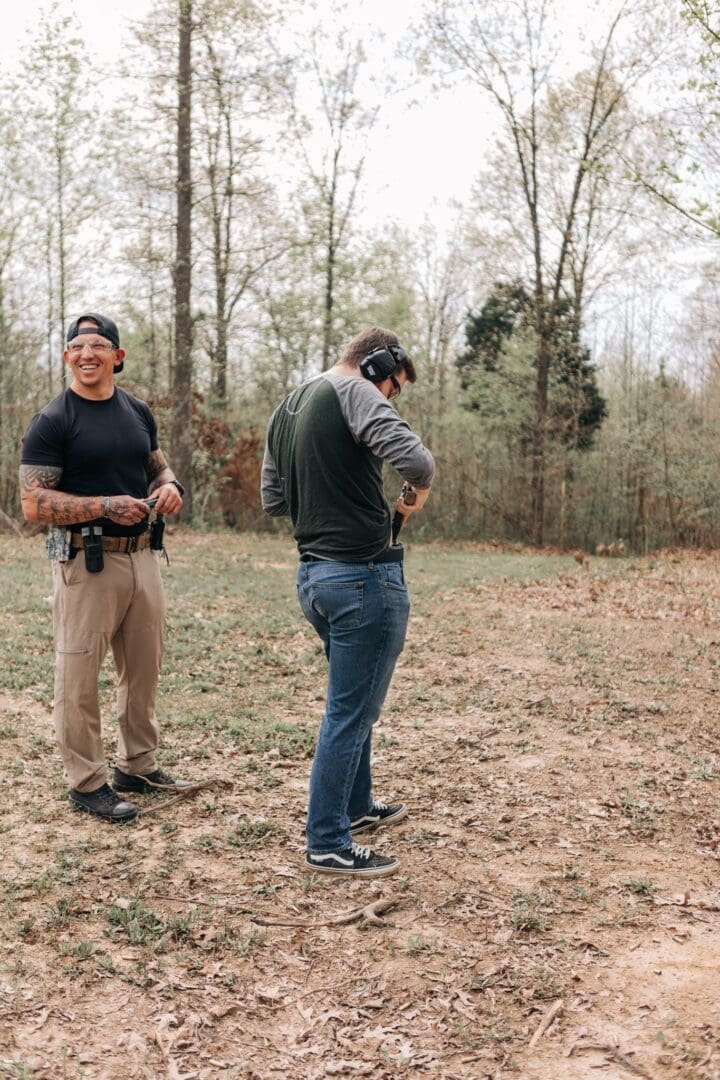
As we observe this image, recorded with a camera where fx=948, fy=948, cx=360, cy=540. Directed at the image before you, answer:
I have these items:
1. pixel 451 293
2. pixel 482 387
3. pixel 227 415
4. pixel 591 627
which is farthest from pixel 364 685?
pixel 451 293

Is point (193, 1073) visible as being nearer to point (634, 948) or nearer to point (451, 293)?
point (634, 948)

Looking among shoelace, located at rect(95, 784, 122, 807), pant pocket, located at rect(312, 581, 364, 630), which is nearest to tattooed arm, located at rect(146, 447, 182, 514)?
pant pocket, located at rect(312, 581, 364, 630)

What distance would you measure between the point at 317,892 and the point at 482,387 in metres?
20.4

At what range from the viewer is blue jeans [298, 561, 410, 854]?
348cm

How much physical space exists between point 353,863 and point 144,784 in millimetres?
1281

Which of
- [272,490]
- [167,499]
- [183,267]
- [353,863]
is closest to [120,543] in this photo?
[167,499]

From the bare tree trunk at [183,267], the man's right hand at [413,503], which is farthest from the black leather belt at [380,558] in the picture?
the bare tree trunk at [183,267]

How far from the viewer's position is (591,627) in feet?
30.4

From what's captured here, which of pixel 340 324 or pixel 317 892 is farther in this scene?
pixel 340 324

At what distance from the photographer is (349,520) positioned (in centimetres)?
345

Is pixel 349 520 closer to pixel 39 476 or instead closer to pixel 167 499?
pixel 167 499

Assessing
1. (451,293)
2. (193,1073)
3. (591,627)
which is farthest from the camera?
(451,293)

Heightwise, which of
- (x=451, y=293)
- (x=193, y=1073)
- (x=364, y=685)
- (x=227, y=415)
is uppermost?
(x=451, y=293)

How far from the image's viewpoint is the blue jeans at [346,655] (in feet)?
11.4
